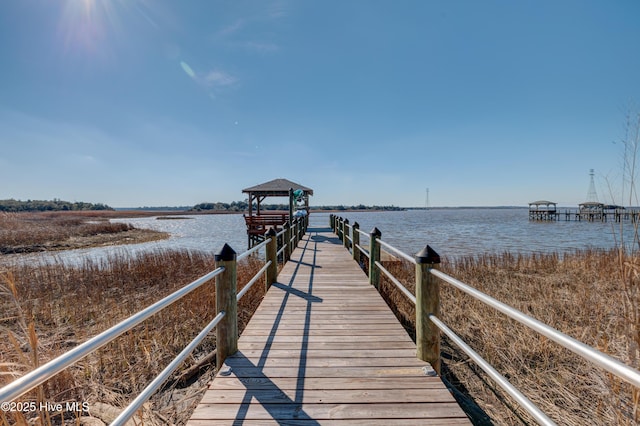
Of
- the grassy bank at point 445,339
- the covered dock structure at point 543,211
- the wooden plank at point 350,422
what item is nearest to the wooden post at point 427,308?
the wooden plank at point 350,422

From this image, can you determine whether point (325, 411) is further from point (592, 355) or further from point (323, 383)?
point (592, 355)

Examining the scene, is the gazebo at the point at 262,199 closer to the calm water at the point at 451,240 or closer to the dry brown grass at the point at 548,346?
the calm water at the point at 451,240

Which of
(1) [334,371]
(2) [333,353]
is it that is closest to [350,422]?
(1) [334,371]

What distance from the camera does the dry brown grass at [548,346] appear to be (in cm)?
290

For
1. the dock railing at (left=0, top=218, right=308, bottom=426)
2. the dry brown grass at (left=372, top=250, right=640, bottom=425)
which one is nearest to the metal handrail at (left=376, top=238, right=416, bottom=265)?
the dry brown grass at (left=372, top=250, right=640, bottom=425)

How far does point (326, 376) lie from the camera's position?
9.02ft

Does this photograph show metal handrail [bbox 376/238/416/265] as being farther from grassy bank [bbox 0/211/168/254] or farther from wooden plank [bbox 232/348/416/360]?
grassy bank [bbox 0/211/168/254]

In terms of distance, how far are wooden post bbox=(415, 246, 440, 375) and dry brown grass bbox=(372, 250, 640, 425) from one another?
1.11 meters

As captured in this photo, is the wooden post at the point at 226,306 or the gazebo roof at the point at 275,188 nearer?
the wooden post at the point at 226,306

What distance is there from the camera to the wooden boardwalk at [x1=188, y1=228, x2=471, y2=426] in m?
2.25

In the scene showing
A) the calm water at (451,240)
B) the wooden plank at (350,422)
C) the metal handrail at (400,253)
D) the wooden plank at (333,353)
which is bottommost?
the calm water at (451,240)

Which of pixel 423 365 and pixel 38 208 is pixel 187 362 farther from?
pixel 38 208

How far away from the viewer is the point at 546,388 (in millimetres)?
3732

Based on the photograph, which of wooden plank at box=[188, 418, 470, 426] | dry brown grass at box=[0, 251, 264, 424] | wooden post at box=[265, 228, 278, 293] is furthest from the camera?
wooden post at box=[265, 228, 278, 293]
